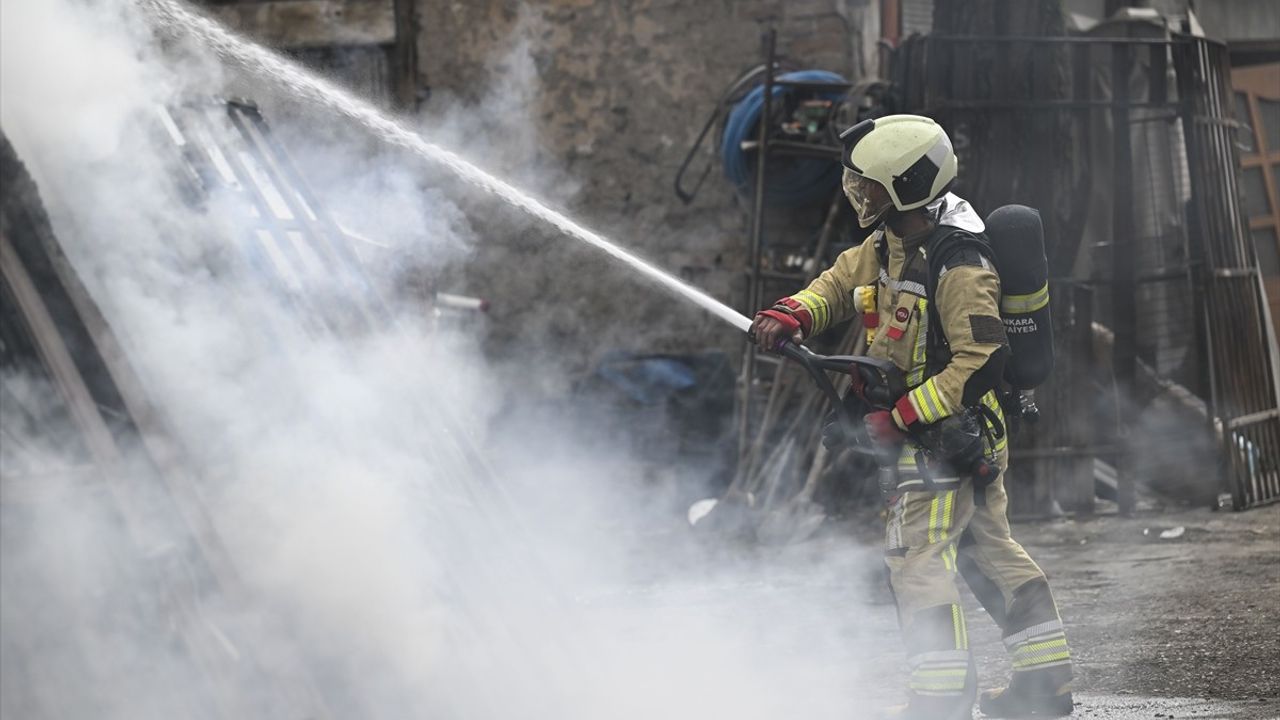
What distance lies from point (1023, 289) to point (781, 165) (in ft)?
18.5

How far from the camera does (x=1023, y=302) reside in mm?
3926

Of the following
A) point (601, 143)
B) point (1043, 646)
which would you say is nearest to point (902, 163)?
point (1043, 646)

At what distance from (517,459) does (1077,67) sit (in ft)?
14.6

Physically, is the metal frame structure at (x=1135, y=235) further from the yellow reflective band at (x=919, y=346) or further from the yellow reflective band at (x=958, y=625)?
the yellow reflective band at (x=958, y=625)

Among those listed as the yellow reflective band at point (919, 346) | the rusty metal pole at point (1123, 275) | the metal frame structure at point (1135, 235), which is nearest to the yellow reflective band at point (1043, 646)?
the yellow reflective band at point (919, 346)

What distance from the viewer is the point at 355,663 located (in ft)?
13.4

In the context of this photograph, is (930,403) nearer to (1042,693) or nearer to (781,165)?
(1042,693)

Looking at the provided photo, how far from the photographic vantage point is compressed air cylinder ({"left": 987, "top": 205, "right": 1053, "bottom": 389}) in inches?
153

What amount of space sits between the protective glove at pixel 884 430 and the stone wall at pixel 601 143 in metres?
6.36

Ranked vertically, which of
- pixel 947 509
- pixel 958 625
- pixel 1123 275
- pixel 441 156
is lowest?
pixel 958 625

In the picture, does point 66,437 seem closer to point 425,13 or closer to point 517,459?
point 517,459

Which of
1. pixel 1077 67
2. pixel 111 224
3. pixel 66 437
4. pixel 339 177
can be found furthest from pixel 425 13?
pixel 66 437

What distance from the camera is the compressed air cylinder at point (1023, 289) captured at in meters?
3.88

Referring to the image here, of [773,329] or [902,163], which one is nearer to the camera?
[902,163]
